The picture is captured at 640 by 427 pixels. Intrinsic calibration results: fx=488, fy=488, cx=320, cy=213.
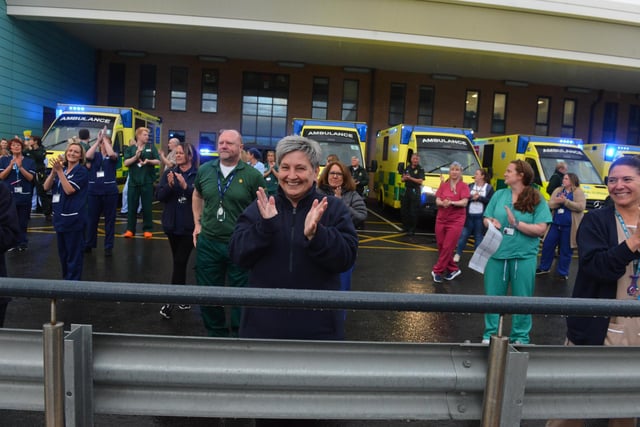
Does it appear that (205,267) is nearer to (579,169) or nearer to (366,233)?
A: (366,233)

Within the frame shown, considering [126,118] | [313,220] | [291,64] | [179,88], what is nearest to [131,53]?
[179,88]

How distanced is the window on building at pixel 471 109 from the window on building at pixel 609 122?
7752 mm

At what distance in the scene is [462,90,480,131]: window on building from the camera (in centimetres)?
2594

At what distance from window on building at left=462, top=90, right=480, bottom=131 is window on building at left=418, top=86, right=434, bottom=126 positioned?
1947mm

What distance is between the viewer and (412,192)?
38.3ft

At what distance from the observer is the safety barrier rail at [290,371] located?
1531 mm

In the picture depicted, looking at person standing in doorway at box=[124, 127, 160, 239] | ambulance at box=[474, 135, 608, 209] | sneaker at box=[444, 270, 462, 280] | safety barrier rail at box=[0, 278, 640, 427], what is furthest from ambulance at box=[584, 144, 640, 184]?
safety barrier rail at box=[0, 278, 640, 427]

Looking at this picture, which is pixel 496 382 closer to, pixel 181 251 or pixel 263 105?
pixel 181 251

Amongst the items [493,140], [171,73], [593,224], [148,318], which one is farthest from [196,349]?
[171,73]

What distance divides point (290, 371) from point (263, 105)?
24.2 m

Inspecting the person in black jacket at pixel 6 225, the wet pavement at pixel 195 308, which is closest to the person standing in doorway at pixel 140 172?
the wet pavement at pixel 195 308

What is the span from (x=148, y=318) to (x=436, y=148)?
10334 mm

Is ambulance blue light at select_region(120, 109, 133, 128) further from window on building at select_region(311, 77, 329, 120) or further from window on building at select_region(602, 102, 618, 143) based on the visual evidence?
window on building at select_region(602, 102, 618, 143)

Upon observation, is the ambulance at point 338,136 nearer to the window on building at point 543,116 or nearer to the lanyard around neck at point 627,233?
the lanyard around neck at point 627,233
